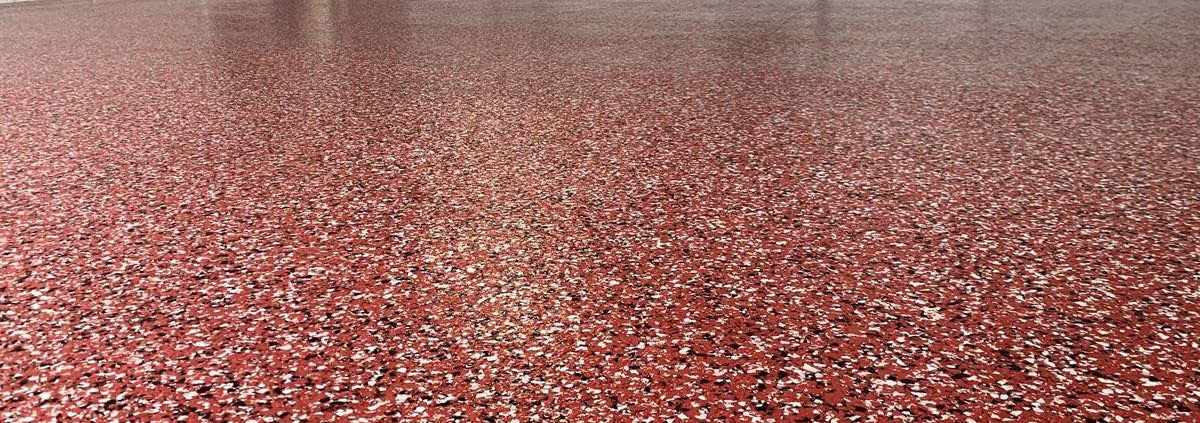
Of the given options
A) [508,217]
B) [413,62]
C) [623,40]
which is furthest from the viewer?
[623,40]

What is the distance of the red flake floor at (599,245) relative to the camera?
892 millimetres

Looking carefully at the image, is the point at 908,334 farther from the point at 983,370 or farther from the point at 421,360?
the point at 421,360

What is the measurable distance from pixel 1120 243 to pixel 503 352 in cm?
83

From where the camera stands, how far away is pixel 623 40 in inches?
139

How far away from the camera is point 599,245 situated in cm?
128

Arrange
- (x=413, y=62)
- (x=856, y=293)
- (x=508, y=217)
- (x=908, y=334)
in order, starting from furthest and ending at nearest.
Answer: (x=413, y=62) → (x=508, y=217) → (x=856, y=293) → (x=908, y=334)

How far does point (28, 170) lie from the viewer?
1634 mm

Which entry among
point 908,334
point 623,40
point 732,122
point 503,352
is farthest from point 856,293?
point 623,40

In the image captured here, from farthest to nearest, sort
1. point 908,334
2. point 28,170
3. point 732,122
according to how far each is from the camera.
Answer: point 732,122 < point 28,170 < point 908,334

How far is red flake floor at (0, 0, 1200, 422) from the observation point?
892 mm

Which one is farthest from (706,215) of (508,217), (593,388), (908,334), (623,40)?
(623,40)

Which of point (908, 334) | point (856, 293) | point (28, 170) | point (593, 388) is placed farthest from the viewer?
point (28, 170)

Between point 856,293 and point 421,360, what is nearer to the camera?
point 421,360

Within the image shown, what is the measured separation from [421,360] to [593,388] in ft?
0.56
